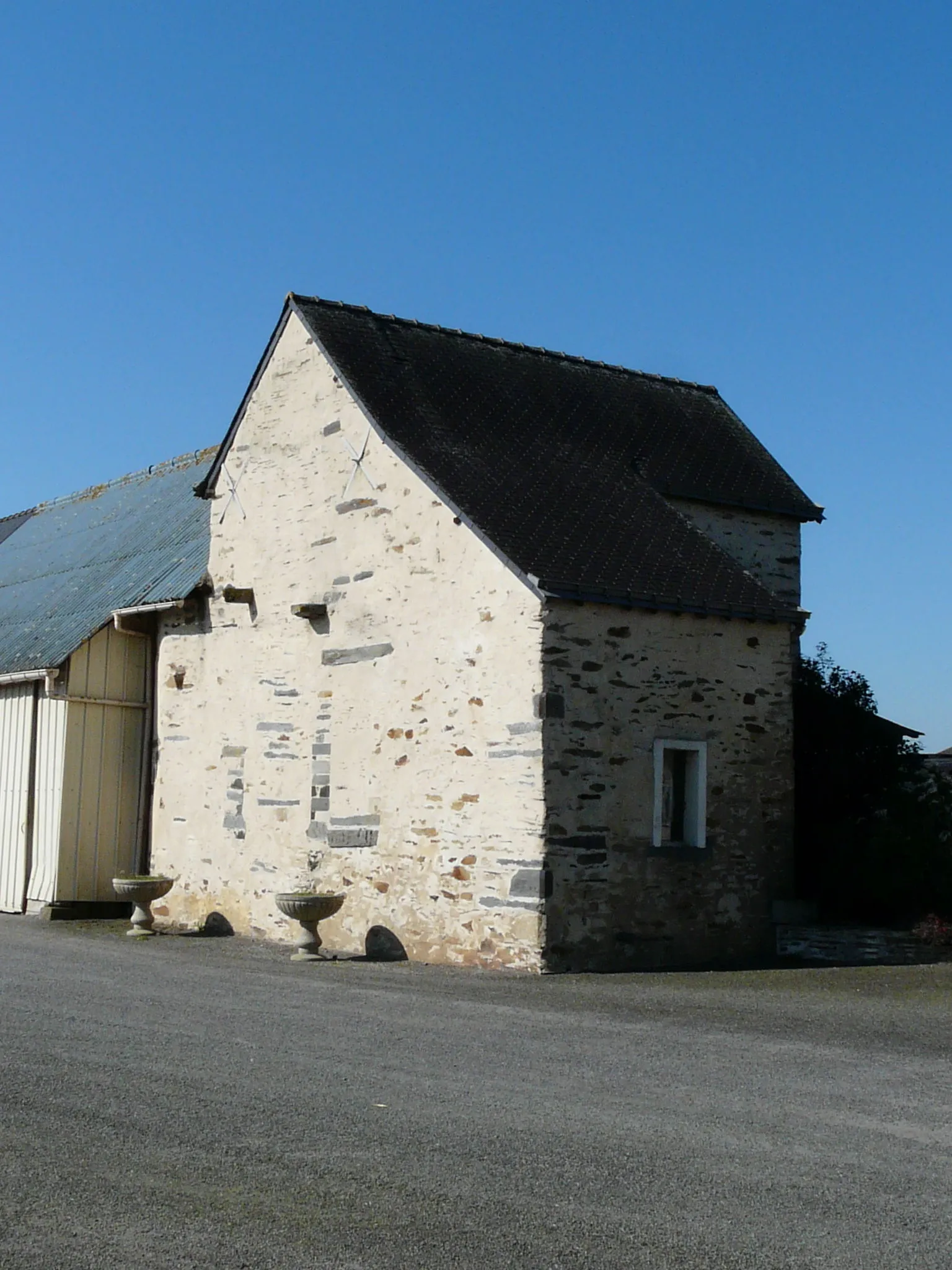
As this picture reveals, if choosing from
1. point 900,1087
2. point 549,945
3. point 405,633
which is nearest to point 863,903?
point 549,945

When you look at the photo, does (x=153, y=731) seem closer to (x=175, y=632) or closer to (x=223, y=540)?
(x=175, y=632)

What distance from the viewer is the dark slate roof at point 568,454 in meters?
14.0

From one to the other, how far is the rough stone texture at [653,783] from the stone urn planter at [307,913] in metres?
2.81

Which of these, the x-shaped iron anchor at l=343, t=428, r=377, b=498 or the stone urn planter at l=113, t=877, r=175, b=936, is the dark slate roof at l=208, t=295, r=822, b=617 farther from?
the stone urn planter at l=113, t=877, r=175, b=936

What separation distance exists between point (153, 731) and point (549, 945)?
793 cm

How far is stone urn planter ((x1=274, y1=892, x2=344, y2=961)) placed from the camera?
46.6 ft

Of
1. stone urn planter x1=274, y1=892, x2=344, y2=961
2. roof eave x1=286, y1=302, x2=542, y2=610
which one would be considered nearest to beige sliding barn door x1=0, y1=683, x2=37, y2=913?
stone urn planter x1=274, y1=892, x2=344, y2=961

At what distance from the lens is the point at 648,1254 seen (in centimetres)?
472

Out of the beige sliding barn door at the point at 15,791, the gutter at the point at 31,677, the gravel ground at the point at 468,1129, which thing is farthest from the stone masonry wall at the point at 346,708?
the gravel ground at the point at 468,1129

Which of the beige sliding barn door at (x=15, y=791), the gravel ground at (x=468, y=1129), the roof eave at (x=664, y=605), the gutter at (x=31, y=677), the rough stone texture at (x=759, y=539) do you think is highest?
the rough stone texture at (x=759, y=539)

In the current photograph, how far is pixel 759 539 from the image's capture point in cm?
1794

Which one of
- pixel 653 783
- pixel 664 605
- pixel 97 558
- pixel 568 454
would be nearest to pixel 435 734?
pixel 653 783

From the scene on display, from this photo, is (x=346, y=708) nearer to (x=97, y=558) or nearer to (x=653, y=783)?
(x=653, y=783)

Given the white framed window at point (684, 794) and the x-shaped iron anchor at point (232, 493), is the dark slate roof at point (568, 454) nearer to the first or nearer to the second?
the x-shaped iron anchor at point (232, 493)
